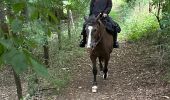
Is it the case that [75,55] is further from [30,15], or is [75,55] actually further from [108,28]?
[30,15]

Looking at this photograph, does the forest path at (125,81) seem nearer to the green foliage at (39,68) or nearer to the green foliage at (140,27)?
the green foliage at (140,27)

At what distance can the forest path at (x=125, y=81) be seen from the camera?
26.1 feet

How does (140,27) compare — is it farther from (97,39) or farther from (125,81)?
(97,39)

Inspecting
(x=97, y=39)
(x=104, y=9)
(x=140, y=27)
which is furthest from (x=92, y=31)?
(x=140, y=27)

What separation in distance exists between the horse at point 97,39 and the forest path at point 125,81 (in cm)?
42

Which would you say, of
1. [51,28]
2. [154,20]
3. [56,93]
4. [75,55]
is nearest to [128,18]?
[154,20]

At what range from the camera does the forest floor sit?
8.02 meters

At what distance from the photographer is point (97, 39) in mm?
8234

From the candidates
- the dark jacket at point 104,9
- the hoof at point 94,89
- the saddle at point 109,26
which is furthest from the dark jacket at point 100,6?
the hoof at point 94,89

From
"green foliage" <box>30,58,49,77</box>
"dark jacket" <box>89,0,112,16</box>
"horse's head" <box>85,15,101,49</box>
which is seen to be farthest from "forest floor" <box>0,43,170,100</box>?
"green foliage" <box>30,58,49,77</box>

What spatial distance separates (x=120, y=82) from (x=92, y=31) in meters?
1.97

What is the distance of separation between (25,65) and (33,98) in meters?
6.81

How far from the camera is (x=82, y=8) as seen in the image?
15.1 meters

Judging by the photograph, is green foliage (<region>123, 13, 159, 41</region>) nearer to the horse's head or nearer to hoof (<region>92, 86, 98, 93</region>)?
hoof (<region>92, 86, 98, 93</region>)
